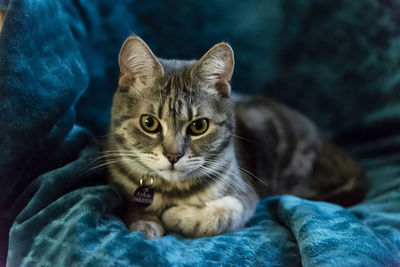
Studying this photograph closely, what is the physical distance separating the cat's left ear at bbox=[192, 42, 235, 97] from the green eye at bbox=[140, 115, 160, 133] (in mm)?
206

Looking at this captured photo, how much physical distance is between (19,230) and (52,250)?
13cm

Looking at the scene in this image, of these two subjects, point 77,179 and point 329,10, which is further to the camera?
point 329,10

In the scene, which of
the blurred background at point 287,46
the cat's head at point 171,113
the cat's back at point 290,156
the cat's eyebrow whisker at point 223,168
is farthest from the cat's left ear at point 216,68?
the blurred background at point 287,46

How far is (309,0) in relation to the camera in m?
1.98

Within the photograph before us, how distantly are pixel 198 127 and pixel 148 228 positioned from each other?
1.19 feet

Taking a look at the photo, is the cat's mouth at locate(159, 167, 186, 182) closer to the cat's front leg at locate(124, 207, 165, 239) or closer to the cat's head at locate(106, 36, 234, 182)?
the cat's head at locate(106, 36, 234, 182)

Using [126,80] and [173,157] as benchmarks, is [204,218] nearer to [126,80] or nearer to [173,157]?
[173,157]

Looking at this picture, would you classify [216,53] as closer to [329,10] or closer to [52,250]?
[52,250]

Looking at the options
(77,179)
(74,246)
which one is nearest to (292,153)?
(77,179)

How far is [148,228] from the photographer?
1.13 metres

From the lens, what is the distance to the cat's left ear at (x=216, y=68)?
1.18 m

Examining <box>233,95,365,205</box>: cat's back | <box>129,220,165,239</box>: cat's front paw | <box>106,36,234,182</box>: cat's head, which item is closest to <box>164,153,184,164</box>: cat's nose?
<box>106,36,234,182</box>: cat's head

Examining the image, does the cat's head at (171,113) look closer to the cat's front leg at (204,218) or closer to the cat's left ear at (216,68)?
the cat's left ear at (216,68)

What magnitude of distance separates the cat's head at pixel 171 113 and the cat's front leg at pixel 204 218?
115 millimetres
